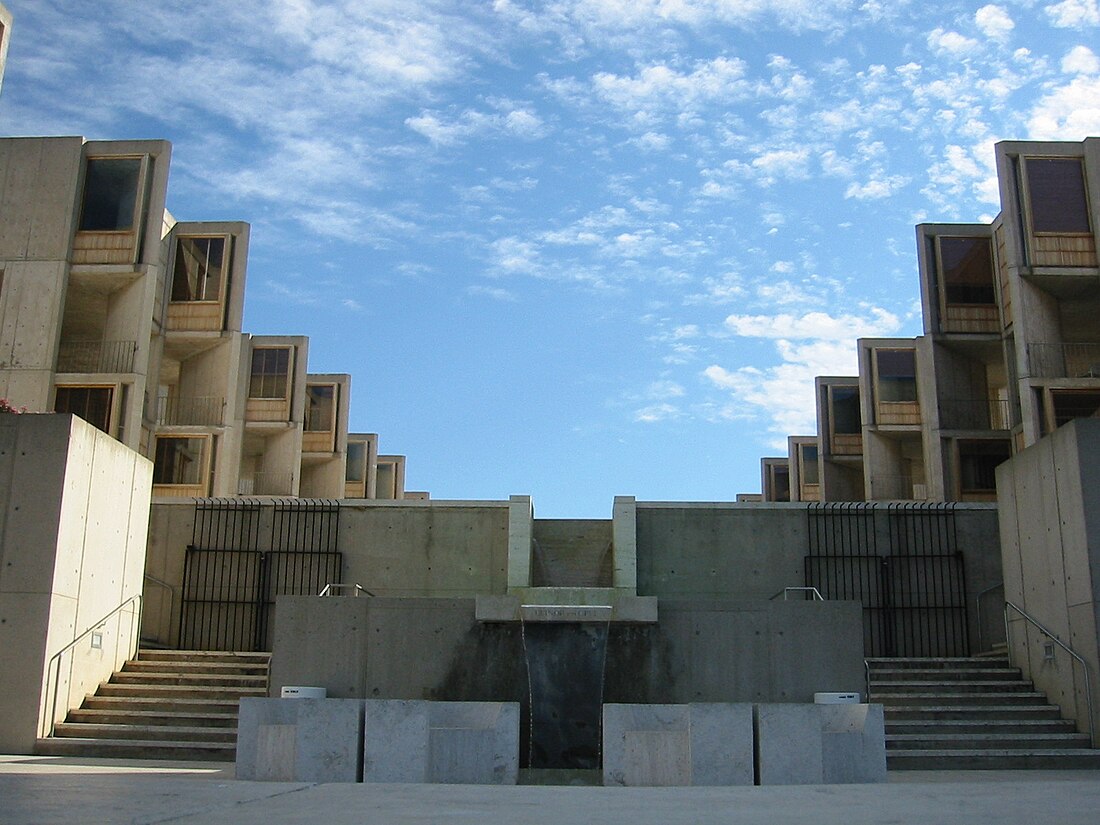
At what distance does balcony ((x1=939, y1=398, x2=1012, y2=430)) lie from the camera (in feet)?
119

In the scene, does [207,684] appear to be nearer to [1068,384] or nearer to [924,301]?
[1068,384]

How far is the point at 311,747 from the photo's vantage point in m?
10.6

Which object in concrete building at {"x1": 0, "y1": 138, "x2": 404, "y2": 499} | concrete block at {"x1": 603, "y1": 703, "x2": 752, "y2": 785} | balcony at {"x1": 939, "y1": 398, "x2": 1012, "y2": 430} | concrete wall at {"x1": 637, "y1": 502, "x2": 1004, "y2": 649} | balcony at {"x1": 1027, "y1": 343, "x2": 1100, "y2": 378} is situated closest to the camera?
concrete block at {"x1": 603, "y1": 703, "x2": 752, "y2": 785}

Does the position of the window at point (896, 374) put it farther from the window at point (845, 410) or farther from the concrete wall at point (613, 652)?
the concrete wall at point (613, 652)

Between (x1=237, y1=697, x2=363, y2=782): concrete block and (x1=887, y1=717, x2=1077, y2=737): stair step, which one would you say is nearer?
(x1=237, y1=697, x2=363, y2=782): concrete block

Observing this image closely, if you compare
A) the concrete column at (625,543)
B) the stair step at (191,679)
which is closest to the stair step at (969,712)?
the concrete column at (625,543)

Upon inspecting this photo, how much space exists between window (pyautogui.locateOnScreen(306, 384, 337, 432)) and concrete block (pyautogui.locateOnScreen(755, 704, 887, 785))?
3827cm

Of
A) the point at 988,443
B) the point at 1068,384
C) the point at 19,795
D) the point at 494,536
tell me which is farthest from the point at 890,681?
the point at 988,443

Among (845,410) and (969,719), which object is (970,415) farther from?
(969,719)

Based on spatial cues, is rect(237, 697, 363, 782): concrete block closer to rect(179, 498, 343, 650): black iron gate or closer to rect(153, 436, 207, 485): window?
rect(179, 498, 343, 650): black iron gate

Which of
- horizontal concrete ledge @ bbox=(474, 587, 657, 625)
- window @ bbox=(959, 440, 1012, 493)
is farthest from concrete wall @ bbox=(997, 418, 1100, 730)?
window @ bbox=(959, 440, 1012, 493)

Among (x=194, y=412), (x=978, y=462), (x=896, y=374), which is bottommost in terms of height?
(x=978, y=462)

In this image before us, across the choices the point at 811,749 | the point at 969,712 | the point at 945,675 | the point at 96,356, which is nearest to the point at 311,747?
the point at 811,749

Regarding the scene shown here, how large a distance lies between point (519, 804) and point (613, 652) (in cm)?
931
